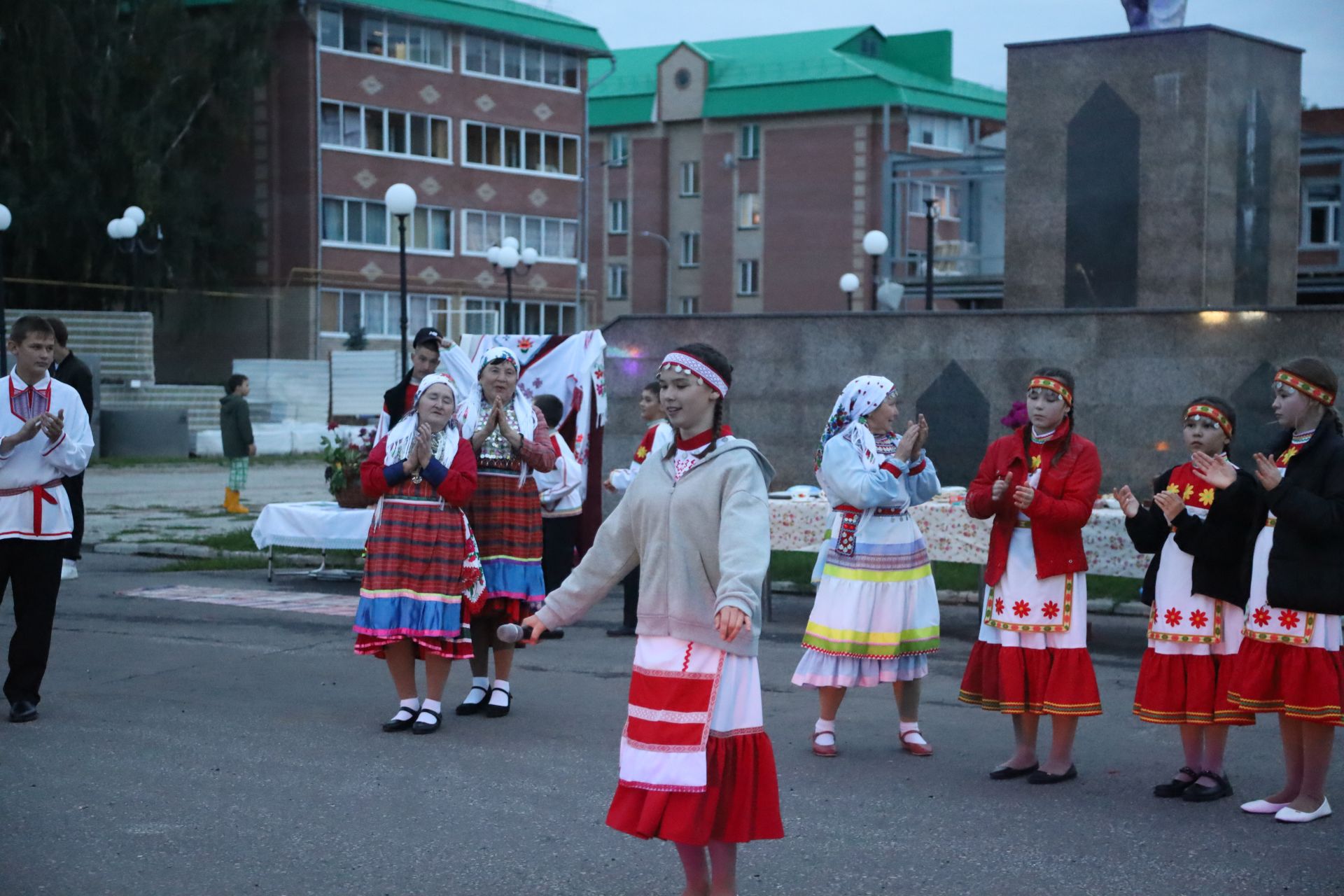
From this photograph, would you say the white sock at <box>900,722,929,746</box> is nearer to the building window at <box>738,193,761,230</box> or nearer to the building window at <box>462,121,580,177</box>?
the building window at <box>462,121,580,177</box>

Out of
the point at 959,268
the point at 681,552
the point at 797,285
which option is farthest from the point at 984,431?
the point at 797,285

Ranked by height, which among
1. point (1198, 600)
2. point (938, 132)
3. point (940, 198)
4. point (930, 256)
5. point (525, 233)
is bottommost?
point (1198, 600)

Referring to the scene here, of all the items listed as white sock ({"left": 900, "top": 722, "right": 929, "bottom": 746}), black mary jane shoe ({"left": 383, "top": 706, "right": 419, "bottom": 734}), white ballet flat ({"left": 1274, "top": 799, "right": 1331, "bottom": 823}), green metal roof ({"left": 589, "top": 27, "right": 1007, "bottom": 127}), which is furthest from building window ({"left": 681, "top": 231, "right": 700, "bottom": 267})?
white ballet flat ({"left": 1274, "top": 799, "right": 1331, "bottom": 823})

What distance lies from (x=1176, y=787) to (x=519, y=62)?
46.9 meters

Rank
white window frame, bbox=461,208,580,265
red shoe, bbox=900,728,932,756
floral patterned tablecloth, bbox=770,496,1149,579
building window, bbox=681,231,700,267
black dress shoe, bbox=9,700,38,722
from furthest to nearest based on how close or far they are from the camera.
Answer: building window, bbox=681,231,700,267 < white window frame, bbox=461,208,580,265 < floral patterned tablecloth, bbox=770,496,1149,579 < black dress shoe, bbox=9,700,38,722 < red shoe, bbox=900,728,932,756

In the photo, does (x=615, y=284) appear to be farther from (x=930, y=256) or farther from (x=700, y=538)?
(x=700, y=538)

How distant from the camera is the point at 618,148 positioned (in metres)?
63.8

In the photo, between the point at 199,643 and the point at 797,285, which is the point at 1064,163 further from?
the point at 797,285

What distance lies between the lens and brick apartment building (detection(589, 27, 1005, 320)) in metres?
57.9

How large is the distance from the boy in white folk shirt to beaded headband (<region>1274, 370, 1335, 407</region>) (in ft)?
19.3

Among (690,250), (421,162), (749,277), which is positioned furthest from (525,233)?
(690,250)

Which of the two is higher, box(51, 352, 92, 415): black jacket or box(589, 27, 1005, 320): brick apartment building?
box(589, 27, 1005, 320): brick apartment building

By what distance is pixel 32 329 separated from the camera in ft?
26.0

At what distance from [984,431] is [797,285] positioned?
45.8 metres
